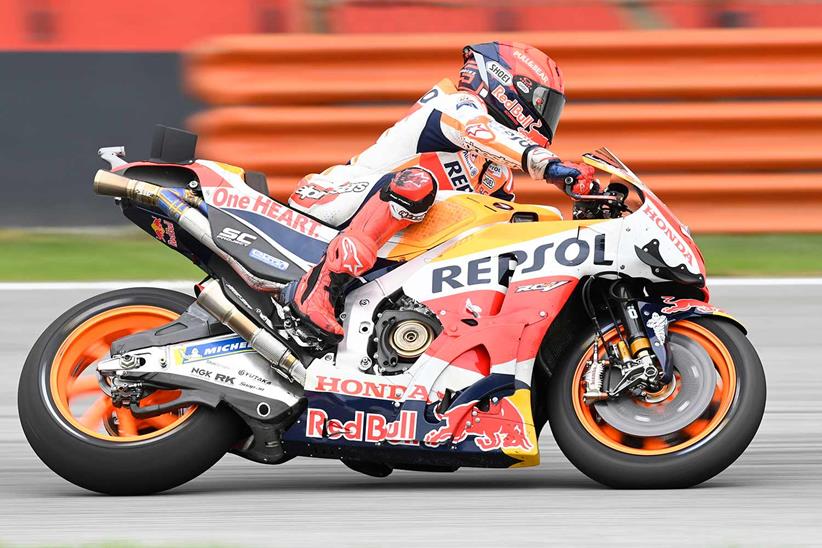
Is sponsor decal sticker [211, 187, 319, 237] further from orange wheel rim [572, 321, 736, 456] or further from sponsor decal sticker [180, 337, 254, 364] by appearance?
orange wheel rim [572, 321, 736, 456]

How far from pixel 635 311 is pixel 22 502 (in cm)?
217

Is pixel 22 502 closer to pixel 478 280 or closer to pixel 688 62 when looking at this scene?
pixel 478 280

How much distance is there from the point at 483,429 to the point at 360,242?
2.46 feet

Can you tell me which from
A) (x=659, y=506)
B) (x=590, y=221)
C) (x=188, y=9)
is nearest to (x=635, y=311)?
(x=590, y=221)

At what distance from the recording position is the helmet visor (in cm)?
571

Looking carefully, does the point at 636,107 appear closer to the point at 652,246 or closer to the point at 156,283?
the point at 156,283

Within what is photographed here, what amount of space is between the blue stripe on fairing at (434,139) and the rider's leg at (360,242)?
10.6 inches

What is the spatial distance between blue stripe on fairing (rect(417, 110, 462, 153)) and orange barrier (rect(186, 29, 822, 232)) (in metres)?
3.76

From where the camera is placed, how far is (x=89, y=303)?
5.67m

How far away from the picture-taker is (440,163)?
5805mm

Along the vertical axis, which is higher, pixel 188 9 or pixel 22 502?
pixel 188 9

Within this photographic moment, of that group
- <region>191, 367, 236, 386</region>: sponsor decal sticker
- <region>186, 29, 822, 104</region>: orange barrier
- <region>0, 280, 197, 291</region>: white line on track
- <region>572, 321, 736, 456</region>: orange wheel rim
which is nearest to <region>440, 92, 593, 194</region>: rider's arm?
<region>572, 321, 736, 456</region>: orange wheel rim

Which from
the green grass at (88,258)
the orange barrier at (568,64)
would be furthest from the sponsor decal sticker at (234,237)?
the orange barrier at (568,64)

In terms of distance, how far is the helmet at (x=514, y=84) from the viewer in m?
5.71
